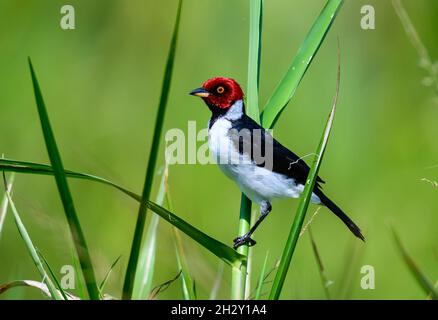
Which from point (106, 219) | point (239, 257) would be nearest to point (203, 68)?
point (106, 219)

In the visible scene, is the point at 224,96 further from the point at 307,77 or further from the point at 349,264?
the point at 307,77

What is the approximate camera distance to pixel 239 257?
1.99 meters

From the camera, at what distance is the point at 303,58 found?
2.19m

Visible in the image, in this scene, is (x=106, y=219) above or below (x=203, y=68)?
below

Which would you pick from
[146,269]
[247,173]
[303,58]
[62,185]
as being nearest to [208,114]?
[247,173]

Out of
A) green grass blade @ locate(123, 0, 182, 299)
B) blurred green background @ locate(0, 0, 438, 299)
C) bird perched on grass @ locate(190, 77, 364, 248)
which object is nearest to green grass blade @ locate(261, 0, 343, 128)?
bird perched on grass @ locate(190, 77, 364, 248)

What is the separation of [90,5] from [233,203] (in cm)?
169

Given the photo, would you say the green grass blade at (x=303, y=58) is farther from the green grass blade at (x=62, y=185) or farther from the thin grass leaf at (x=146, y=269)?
the green grass blade at (x=62, y=185)

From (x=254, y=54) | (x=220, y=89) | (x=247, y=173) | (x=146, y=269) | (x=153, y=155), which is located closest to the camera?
(x=153, y=155)

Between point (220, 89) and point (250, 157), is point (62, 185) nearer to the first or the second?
point (250, 157)

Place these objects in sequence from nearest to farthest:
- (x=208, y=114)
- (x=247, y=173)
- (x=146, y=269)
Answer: (x=146, y=269)
(x=247, y=173)
(x=208, y=114)

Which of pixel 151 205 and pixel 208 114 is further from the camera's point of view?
pixel 208 114

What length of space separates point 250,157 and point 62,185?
1.49 meters
